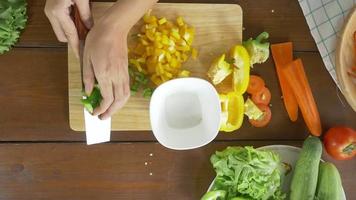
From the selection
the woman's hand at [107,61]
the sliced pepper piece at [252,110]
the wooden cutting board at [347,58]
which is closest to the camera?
the woman's hand at [107,61]

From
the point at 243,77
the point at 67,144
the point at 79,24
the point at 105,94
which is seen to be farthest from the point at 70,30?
the point at 243,77

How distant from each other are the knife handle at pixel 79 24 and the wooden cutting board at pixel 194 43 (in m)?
0.09

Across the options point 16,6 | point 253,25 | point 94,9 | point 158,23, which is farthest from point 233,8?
point 16,6

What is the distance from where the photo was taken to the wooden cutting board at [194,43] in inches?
39.5

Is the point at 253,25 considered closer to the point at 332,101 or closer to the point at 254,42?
the point at 254,42

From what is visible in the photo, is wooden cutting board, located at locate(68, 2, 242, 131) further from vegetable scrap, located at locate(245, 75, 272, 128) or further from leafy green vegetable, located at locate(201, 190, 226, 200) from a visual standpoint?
leafy green vegetable, located at locate(201, 190, 226, 200)

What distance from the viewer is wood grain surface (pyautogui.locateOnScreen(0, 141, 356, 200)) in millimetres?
1008

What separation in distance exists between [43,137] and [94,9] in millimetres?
277

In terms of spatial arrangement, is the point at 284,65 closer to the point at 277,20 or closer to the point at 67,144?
the point at 277,20

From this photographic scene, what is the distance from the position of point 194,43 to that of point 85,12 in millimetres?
248

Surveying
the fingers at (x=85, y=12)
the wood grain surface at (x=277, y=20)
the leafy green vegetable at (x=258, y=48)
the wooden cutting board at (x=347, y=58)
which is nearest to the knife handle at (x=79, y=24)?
the fingers at (x=85, y=12)

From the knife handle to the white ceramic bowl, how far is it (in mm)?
172

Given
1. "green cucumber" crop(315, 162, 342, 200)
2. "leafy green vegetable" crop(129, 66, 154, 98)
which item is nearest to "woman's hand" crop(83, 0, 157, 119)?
"leafy green vegetable" crop(129, 66, 154, 98)

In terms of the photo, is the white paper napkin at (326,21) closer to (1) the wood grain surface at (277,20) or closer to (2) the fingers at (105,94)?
(1) the wood grain surface at (277,20)
